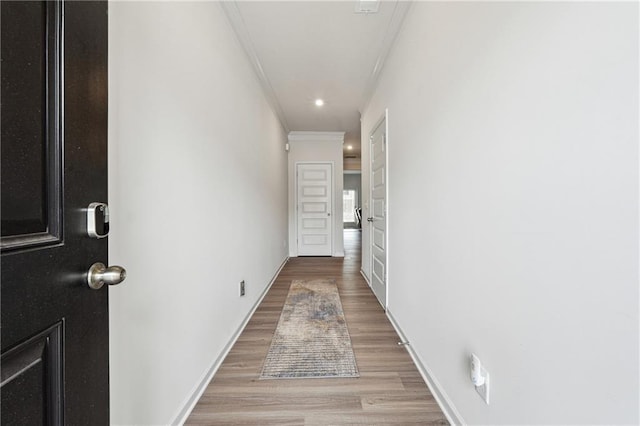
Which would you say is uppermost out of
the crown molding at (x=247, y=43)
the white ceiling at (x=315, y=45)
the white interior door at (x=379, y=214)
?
the white ceiling at (x=315, y=45)

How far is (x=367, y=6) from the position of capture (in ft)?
6.05

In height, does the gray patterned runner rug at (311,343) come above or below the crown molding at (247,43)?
below

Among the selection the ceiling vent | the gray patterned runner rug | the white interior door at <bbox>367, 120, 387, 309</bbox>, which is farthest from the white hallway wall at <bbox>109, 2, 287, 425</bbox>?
the white interior door at <bbox>367, 120, 387, 309</bbox>

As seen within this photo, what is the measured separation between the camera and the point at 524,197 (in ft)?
2.70

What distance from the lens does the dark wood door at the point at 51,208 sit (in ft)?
1.44

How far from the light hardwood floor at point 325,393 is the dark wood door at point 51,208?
905 mm

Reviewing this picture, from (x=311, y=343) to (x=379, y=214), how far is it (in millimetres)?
1486

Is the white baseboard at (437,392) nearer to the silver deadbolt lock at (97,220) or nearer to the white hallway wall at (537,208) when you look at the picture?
the white hallway wall at (537,208)

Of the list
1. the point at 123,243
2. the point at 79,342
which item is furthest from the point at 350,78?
the point at 79,342

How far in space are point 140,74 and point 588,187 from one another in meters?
1.45

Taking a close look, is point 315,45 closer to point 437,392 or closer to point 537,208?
point 537,208

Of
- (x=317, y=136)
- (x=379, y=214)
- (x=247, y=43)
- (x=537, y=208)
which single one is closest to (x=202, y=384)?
(x=537, y=208)

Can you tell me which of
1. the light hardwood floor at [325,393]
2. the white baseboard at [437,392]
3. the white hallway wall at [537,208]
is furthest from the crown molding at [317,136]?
the white baseboard at [437,392]

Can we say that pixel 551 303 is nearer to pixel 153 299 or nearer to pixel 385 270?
pixel 153 299
